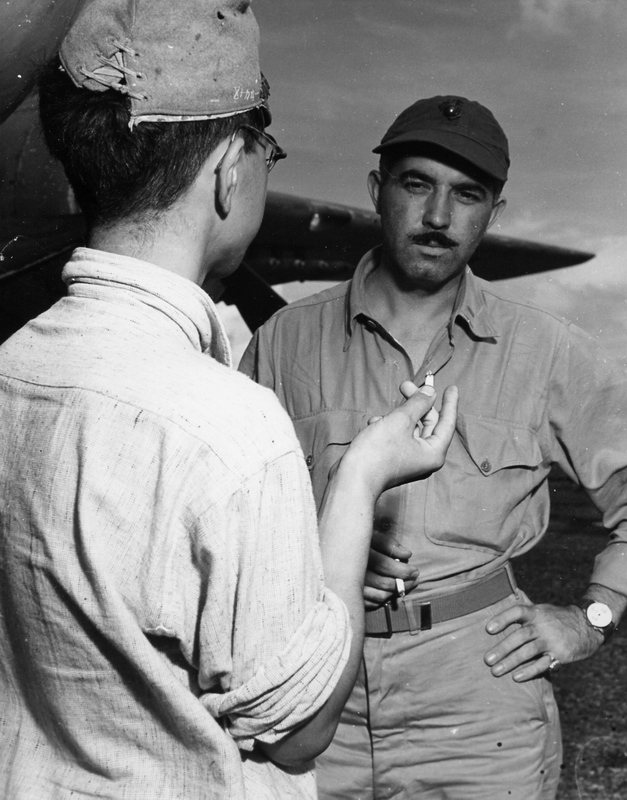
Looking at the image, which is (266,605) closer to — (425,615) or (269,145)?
(269,145)

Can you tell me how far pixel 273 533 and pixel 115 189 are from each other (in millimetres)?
419

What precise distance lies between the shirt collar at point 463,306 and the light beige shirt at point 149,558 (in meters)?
1.18

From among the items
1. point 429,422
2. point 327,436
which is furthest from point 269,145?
point 327,436

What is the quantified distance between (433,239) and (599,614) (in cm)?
94

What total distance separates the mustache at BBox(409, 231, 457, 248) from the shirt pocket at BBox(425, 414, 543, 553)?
1.34 ft

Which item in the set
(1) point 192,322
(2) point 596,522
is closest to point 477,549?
(1) point 192,322

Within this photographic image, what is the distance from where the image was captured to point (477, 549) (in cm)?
188

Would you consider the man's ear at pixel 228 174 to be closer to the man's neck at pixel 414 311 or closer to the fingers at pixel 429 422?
the fingers at pixel 429 422

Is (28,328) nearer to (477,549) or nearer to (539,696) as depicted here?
(477,549)

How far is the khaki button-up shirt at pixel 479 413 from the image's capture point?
191cm

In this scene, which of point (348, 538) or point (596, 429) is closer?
point (348, 538)

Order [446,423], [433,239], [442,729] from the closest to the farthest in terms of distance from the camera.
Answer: [446,423], [442,729], [433,239]

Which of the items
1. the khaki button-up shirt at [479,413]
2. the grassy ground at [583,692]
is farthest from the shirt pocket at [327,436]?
the grassy ground at [583,692]

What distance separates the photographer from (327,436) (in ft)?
6.63
